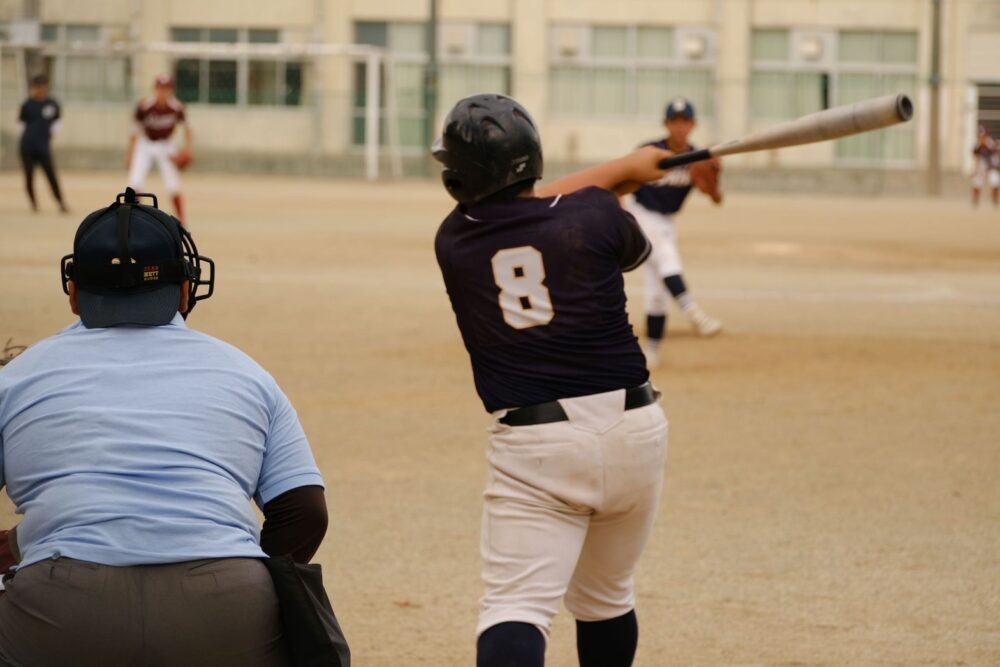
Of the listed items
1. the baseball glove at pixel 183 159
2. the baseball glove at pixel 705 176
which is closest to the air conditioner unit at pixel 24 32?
the baseball glove at pixel 183 159

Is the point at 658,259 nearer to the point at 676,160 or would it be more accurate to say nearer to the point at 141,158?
the point at 676,160

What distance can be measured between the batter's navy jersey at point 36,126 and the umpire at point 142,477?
915 inches

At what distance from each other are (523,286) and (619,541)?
0.69 m

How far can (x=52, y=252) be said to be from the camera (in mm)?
18609

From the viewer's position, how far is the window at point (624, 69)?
48531 millimetres

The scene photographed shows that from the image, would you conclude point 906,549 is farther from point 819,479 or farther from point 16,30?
point 16,30

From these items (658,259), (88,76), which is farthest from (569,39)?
(658,259)

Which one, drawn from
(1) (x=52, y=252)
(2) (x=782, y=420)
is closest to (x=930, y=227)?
(1) (x=52, y=252)

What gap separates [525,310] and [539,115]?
4482cm

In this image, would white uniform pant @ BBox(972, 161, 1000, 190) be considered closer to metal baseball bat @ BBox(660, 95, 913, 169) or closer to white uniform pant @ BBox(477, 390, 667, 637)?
metal baseball bat @ BBox(660, 95, 913, 169)

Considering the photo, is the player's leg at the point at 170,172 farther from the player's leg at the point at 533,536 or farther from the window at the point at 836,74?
the window at the point at 836,74

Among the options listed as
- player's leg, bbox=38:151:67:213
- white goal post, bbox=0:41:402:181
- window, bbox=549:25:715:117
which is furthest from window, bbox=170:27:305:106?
player's leg, bbox=38:151:67:213

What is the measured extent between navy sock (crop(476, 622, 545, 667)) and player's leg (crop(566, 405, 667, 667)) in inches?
13.8

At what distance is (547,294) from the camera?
155 inches
